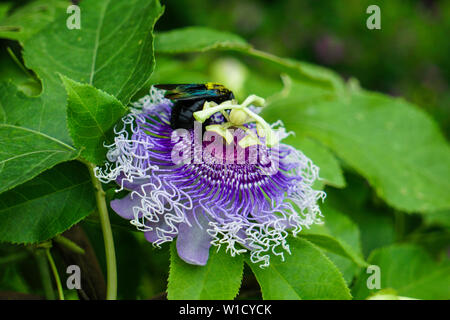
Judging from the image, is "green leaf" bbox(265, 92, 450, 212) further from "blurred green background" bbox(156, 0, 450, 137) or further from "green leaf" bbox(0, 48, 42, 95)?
"blurred green background" bbox(156, 0, 450, 137)

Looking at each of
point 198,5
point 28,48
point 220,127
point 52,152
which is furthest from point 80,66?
point 198,5

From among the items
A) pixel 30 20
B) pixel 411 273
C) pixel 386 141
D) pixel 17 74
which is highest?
pixel 30 20

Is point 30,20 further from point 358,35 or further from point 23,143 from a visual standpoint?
point 358,35

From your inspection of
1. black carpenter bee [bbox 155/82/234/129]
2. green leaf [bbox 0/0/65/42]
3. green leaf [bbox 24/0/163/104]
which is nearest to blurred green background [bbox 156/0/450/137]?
green leaf [bbox 0/0/65/42]

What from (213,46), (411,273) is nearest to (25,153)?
(213,46)

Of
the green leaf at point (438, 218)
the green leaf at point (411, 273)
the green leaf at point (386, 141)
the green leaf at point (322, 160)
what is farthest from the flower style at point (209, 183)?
the green leaf at point (438, 218)

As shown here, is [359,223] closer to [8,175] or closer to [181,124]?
[181,124]
